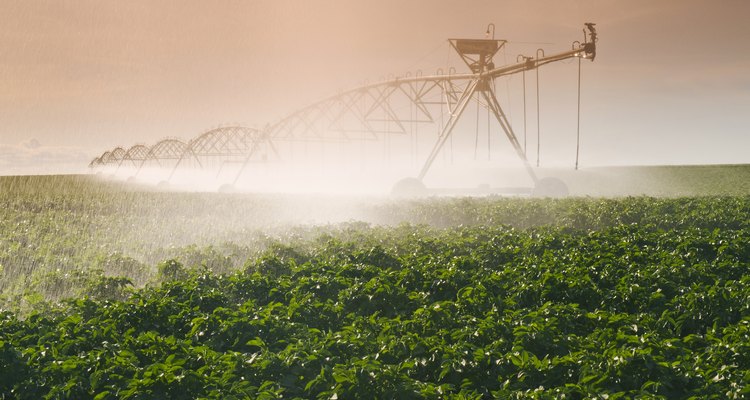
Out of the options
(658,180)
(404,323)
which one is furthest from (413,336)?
(658,180)

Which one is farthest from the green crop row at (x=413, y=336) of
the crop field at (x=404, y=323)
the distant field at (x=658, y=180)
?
the distant field at (x=658, y=180)

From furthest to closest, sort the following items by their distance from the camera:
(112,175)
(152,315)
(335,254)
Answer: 1. (112,175)
2. (335,254)
3. (152,315)

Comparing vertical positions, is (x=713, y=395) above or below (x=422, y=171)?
below

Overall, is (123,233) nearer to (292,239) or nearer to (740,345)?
(292,239)

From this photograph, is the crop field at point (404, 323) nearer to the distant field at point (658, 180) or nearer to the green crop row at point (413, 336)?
the green crop row at point (413, 336)

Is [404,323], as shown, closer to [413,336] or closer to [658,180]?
[413,336]

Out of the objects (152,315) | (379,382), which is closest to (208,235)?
(152,315)

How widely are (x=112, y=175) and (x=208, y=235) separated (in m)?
138

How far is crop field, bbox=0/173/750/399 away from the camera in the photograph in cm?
755

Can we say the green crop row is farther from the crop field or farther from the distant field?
the distant field

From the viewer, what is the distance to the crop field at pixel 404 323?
7551mm

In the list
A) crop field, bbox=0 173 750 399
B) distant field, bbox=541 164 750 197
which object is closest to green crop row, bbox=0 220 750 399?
crop field, bbox=0 173 750 399

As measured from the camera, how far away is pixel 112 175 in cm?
15350

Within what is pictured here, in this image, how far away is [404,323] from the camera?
9.50 metres
